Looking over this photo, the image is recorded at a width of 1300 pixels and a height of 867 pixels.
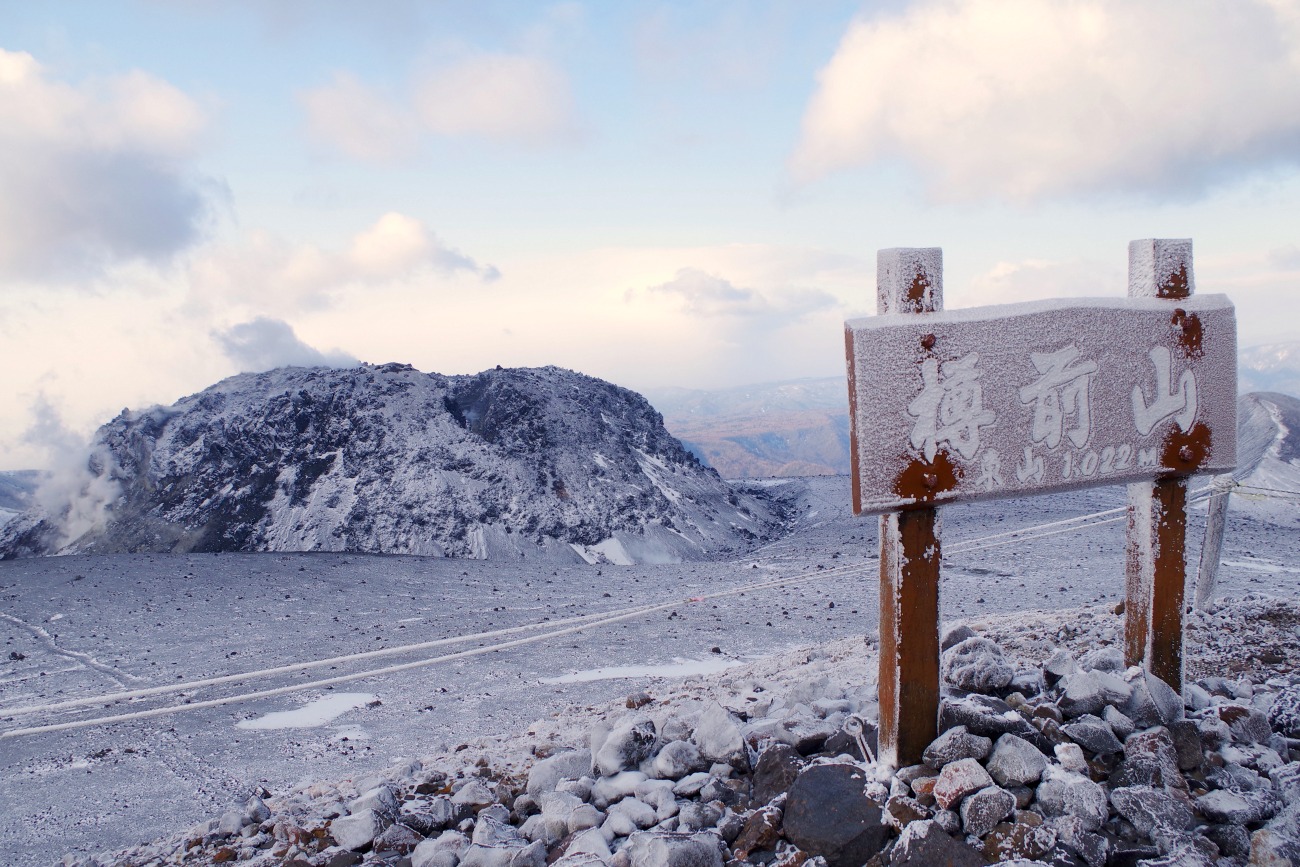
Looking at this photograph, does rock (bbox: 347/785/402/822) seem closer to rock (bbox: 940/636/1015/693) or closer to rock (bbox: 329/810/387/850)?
rock (bbox: 329/810/387/850)

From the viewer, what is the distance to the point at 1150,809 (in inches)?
121

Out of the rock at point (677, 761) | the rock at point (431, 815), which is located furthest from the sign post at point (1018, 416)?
the rock at point (431, 815)

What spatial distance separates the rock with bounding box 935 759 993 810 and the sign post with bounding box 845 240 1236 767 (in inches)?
10.9

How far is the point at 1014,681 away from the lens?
4.03 m

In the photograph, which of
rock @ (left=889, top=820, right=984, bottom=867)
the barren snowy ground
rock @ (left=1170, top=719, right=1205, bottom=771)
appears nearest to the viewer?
rock @ (left=889, top=820, right=984, bottom=867)

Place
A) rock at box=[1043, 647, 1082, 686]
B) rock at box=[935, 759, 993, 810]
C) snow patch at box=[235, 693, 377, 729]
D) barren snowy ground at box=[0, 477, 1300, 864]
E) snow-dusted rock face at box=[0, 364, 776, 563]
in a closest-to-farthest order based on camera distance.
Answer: rock at box=[935, 759, 993, 810]
rock at box=[1043, 647, 1082, 686]
barren snowy ground at box=[0, 477, 1300, 864]
snow patch at box=[235, 693, 377, 729]
snow-dusted rock face at box=[0, 364, 776, 563]

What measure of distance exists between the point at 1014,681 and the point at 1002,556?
28.4 feet

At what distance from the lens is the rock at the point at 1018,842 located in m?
2.89

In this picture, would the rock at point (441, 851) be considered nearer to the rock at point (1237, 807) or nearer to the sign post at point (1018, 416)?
the sign post at point (1018, 416)

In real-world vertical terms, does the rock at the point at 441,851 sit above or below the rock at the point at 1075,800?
below

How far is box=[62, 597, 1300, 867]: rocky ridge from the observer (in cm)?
302

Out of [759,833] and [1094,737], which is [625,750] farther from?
[1094,737]

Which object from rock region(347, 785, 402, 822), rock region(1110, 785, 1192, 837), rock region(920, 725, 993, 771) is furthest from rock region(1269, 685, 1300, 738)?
rock region(347, 785, 402, 822)

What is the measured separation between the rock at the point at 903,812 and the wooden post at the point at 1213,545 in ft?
16.2
